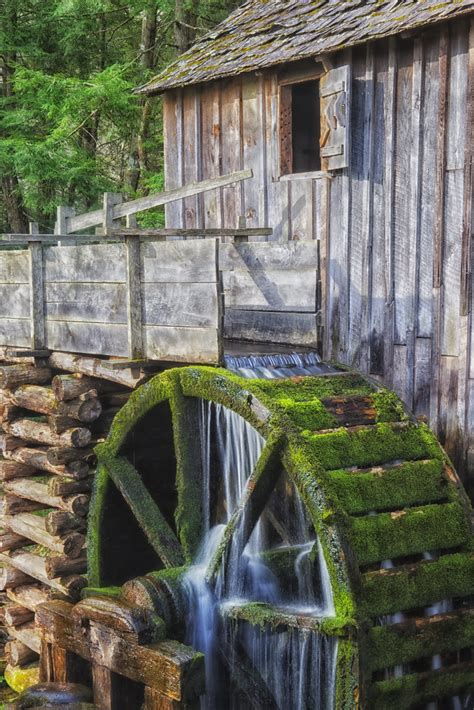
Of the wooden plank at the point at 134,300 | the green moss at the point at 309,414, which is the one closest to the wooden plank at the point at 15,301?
the wooden plank at the point at 134,300

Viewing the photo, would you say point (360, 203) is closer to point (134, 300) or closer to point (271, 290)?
point (271, 290)

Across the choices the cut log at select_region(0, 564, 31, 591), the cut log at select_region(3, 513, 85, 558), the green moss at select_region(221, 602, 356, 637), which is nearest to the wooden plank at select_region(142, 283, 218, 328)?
the green moss at select_region(221, 602, 356, 637)

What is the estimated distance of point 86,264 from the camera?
771 cm

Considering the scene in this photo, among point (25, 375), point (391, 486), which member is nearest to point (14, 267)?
point (25, 375)

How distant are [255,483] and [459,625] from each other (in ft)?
5.07

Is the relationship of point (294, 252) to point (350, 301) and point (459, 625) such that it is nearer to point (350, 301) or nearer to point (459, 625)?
point (350, 301)

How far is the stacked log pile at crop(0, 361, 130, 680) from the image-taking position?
27.3 feet

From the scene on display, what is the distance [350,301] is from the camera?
25.2 feet

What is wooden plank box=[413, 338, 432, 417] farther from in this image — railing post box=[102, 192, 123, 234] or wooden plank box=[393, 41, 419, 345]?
railing post box=[102, 192, 123, 234]

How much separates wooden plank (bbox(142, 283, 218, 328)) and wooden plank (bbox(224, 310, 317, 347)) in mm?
751

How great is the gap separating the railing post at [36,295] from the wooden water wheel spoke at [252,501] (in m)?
3.09

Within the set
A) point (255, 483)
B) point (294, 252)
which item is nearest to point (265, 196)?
point (294, 252)

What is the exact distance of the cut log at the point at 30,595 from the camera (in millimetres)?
9109

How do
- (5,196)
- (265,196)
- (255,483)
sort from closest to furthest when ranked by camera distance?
(255,483) < (265,196) < (5,196)
